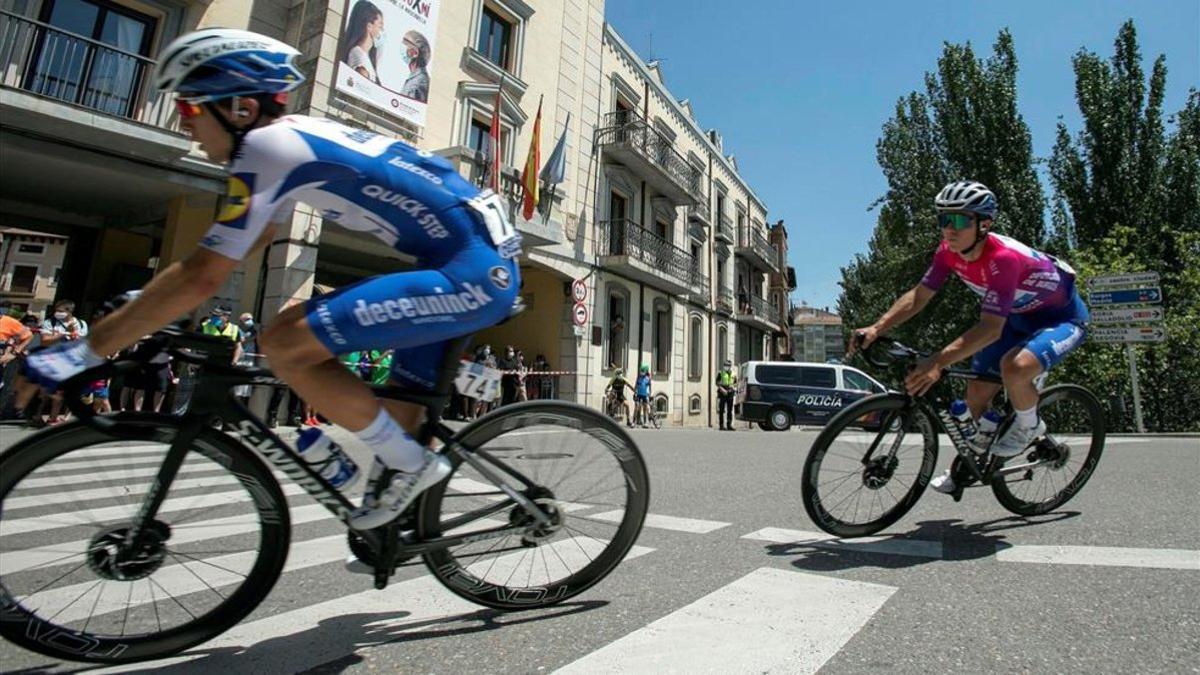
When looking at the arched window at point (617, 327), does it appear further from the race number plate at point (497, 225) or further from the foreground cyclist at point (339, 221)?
the foreground cyclist at point (339, 221)

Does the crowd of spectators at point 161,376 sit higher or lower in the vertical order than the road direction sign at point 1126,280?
lower

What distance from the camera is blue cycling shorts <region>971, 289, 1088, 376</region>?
3406mm

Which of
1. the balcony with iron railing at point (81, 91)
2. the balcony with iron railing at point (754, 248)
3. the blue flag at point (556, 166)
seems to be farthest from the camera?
the balcony with iron railing at point (754, 248)

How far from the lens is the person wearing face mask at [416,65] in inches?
507

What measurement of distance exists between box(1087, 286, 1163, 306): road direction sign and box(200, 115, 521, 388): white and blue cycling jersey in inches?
616

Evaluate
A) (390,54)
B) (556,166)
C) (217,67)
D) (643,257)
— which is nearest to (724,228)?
(643,257)

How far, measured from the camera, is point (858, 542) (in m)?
3.08

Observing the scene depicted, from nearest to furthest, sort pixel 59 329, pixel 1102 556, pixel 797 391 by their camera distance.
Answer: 1. pixel 1102 556
2. pixel 59 329
3. pixel 797 391

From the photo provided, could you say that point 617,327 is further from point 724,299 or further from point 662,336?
point 724,299

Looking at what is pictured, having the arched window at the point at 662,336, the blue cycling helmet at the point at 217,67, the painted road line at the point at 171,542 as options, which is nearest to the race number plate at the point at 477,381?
the painted road line at the point at 171,542

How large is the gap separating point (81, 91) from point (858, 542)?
1289cm

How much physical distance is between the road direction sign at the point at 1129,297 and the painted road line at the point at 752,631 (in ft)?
47.8

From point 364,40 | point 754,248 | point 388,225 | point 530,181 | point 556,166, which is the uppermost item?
point 754,248

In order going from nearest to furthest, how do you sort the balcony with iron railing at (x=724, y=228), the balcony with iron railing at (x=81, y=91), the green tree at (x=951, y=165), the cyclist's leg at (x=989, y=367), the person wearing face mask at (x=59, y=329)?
the cyclist's leg at (x=989, y=367) < the person wearing face mask at (x=59, y=329) < the balcony with iron railing at (x=81, y=91) < the green tree at (x=951, y=165) < the balcony with iron railing at (x=724, y=228)
